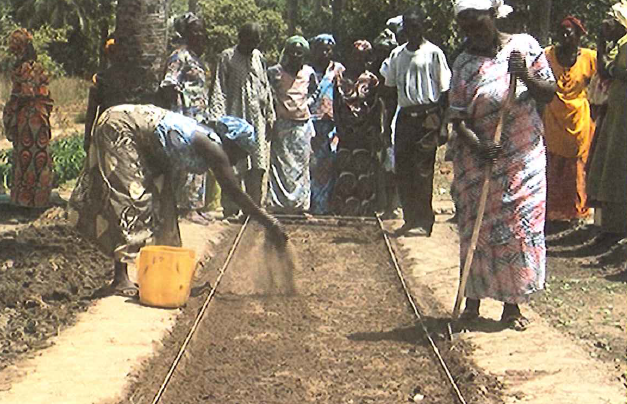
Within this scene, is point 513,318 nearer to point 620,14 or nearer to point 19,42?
point 620,14

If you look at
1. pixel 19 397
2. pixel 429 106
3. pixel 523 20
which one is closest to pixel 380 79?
pixel 429 106

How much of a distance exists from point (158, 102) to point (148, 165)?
203 cm

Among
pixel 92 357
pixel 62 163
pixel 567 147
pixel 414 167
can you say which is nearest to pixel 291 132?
pixel 414 167

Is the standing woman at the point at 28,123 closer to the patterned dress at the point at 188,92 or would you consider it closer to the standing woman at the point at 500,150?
the patterned dress at the point at 188,92

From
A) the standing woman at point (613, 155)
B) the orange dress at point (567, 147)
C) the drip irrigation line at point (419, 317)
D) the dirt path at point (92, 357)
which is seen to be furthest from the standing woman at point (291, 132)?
the dirt path at point (92, 357)

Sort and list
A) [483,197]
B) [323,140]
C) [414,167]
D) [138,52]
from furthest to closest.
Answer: [323,140]
[414,167]
[138,52]
[483,197]

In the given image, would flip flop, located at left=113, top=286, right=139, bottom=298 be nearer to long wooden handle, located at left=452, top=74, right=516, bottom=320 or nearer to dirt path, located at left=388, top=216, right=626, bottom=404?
dirt path, located at left=388, top=216, right=626, bottom=404

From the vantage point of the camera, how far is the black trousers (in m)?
11.3

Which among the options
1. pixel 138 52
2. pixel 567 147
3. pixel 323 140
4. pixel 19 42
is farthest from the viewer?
pixel 323 140

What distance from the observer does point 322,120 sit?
42.5ft

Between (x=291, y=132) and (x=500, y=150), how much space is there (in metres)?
5.72

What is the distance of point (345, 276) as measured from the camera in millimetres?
10008

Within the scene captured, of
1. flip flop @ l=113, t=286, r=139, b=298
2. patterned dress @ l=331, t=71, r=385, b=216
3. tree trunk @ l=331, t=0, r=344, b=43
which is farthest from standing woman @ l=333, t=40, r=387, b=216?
tree trunk @ l=331, t=0, r=344, b=43

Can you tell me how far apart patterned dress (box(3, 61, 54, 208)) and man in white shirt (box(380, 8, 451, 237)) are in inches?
145
